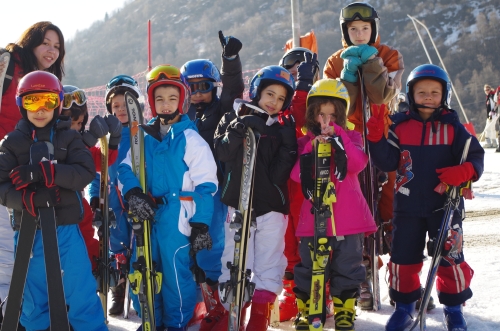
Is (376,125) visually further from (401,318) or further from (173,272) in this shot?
(173,272)

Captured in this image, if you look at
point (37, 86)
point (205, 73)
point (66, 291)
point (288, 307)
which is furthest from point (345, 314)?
point (37, 86)

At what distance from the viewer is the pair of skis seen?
10.9ft

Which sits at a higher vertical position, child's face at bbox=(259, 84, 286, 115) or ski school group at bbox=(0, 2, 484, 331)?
child's face at bbox=(259, 84, 286, 115)

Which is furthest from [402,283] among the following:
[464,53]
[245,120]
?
[464,53]

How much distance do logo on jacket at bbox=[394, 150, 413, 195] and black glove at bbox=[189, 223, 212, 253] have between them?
4.94ft

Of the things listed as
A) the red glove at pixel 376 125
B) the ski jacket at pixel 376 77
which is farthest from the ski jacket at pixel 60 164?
the ski jacket at pixel 376 77

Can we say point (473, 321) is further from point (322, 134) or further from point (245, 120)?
point (245, 120)

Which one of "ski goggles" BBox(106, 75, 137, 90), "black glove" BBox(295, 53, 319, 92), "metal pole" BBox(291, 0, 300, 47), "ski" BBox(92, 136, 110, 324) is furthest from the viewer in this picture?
"metal pole" BBox(291, 0, 300, 47)

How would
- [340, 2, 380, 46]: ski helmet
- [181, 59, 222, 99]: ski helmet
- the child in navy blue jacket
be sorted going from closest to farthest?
the child in navy blue jacket < [340, 2, 380, 46]: ski helmet < [181, 59, 222, 99]: ski helmet

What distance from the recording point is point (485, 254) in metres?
5.80

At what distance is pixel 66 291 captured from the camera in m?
3.52

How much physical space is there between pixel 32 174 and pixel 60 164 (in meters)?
0.19

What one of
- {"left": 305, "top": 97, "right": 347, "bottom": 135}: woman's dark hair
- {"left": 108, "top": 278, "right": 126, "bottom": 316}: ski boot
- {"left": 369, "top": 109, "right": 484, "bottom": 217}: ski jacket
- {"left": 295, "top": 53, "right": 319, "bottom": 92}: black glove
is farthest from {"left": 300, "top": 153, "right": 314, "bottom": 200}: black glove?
{"left": 108, "top": 278, "right": 126, "bottom": 316}: ski boot

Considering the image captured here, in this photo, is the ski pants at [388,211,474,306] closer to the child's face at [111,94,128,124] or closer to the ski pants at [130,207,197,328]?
the ski pants at [130,207,197,328]
